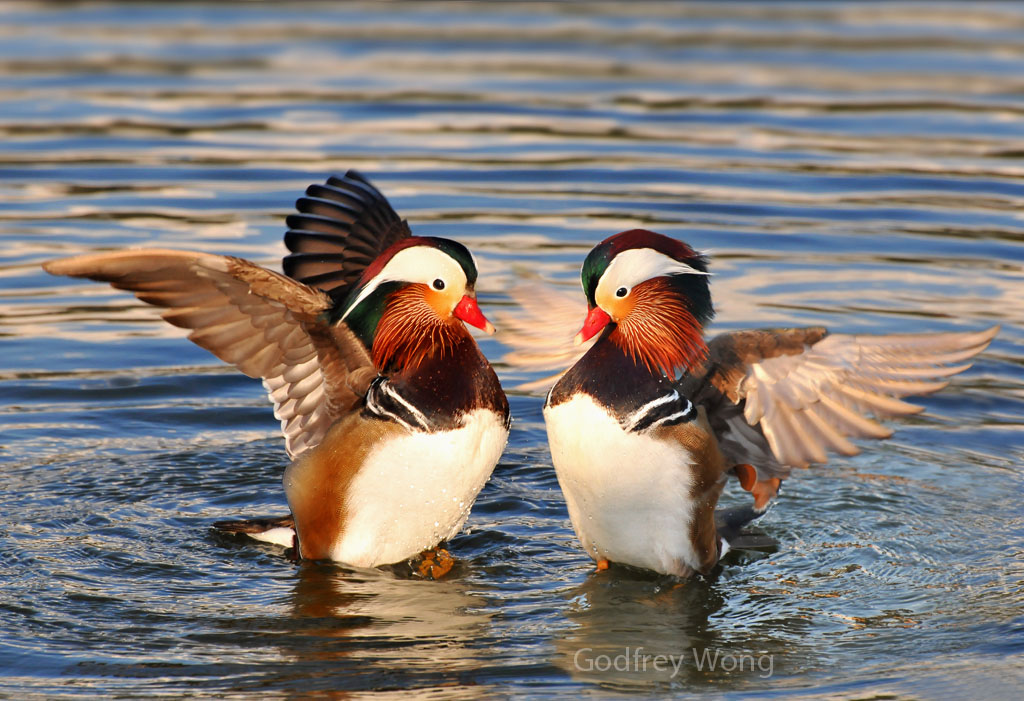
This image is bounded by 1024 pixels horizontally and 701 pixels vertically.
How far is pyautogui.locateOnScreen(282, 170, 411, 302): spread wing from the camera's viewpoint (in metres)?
7.01

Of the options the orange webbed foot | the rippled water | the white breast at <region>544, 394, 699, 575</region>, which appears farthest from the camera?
the orange webbed foot

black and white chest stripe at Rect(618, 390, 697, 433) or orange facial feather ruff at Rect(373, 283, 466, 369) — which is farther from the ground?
orange facial feather ruff at Rect(373, 283, 466, 369)

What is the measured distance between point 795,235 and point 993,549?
16.1ft

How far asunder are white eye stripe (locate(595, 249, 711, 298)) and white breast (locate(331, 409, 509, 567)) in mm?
734

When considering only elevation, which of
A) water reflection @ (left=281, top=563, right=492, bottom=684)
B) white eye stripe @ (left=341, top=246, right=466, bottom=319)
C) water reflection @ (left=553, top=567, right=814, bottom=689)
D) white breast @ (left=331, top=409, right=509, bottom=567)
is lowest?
water reflection @ (left=553, top=567, right=814, bottom=689)

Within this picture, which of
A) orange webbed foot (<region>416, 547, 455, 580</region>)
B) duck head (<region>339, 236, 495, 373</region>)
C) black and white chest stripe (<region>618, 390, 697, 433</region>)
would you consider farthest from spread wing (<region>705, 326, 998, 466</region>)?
orange webbed foot (<region>416, 547, 455, 580</region>)

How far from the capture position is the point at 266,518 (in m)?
6.81

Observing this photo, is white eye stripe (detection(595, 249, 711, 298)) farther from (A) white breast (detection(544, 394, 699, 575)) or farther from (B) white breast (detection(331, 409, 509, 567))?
(B) white breast (detection(331, 409, 509, 567))

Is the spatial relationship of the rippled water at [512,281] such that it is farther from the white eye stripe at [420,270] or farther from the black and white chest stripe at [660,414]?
the white eye stripe at [420,270]

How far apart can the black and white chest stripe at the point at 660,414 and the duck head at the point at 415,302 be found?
72 cm

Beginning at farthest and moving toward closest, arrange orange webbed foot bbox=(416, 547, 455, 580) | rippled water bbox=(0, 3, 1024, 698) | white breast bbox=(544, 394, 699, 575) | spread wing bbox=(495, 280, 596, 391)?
1. spread wing bbox=(495, 280, 596, 391)
2. orange webbed foot bbox=(416, 547, 455, 580)
3. white breast bbox=(544, 394, 699, 575)
4. rippled water bbox=(0, 3, 1024, 698)

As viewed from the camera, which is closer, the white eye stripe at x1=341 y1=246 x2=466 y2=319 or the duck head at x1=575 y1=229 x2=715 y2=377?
the duck head at x1=575 y1=229 x2=715 y2=377

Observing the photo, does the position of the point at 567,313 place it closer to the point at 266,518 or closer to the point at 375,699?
the point at 266,518

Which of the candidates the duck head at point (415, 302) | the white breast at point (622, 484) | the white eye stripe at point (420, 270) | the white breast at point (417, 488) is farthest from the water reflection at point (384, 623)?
the white eye stripe at point (420, 270)
